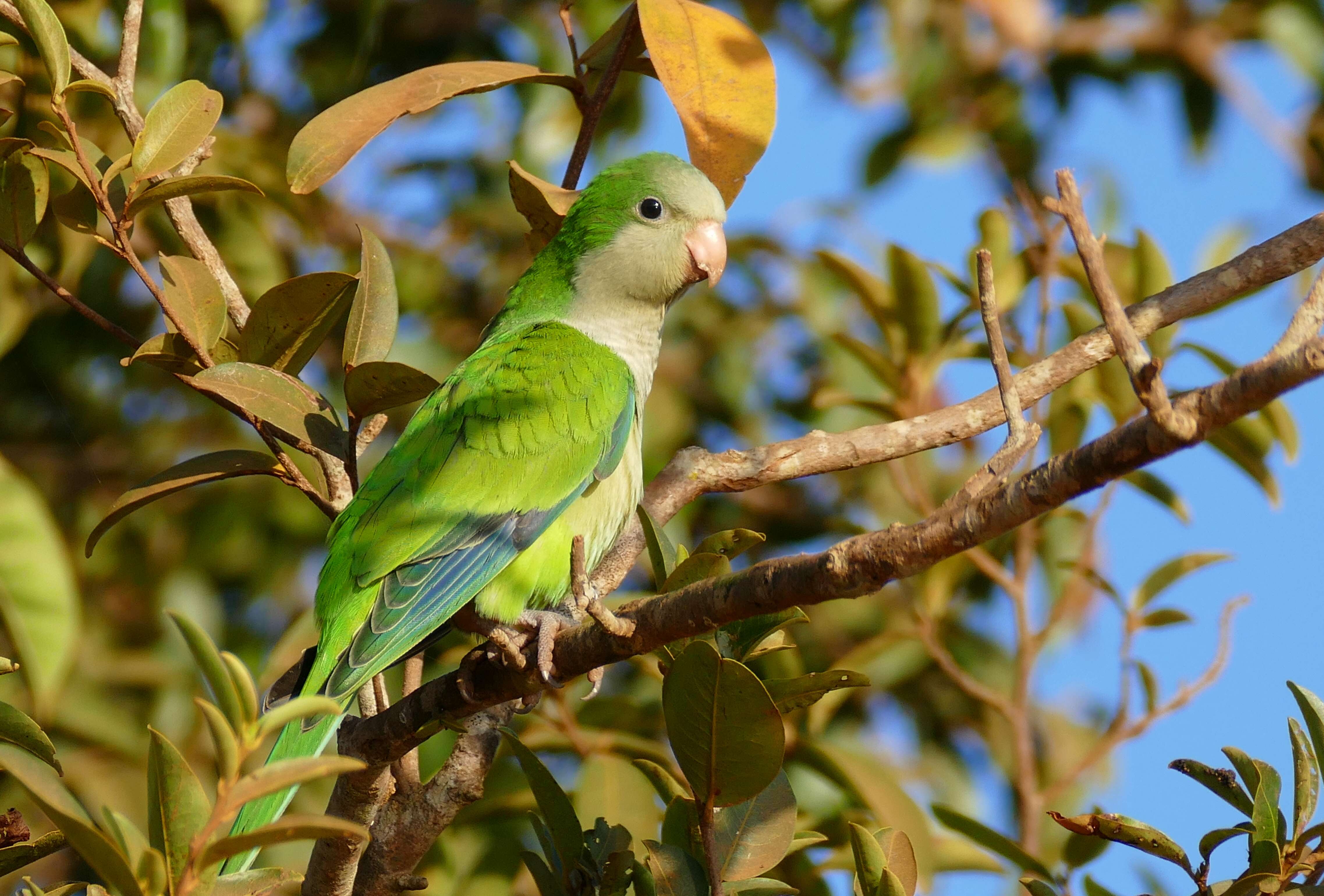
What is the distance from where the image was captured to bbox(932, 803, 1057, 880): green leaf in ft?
6.42

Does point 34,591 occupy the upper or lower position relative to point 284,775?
upper

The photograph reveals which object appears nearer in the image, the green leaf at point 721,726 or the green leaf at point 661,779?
the green leaf at point 721,726

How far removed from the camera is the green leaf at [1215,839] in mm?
1478

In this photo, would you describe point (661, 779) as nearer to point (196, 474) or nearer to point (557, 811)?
point (557, 811)

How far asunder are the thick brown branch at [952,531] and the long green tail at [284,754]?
0.77 metres

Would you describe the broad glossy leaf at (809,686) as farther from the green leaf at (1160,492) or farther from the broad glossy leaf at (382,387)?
the green leaf at (1160,492)

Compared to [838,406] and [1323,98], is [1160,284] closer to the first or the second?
[838,406]

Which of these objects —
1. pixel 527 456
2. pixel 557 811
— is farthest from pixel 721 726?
pixel 527 456

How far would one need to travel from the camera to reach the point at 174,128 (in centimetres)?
191

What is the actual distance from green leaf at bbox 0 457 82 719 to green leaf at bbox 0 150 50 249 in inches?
24.4

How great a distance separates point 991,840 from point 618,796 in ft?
2.37

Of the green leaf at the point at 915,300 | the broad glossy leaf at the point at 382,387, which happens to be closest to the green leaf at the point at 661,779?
the broad glossy leaf at the point at 382,387

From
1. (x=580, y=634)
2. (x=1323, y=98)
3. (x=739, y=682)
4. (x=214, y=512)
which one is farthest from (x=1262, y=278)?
(x=1323, y=98)

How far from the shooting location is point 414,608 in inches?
86.6
